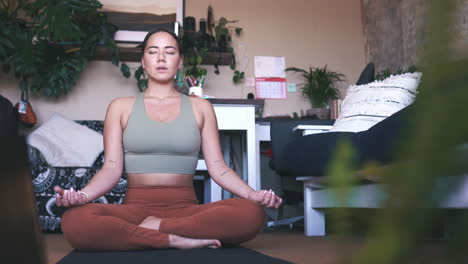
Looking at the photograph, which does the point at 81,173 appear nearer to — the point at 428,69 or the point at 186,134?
the point at 186,134

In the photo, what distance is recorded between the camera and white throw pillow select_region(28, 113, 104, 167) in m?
3.10

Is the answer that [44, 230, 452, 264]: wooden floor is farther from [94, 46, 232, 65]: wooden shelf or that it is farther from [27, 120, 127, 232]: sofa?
[94, 46, 232, 65]: wooden shelf

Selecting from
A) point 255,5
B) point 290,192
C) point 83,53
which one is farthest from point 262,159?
point 83,53

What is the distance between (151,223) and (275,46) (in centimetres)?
265

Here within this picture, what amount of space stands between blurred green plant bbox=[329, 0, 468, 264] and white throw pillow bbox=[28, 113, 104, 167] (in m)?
3.12

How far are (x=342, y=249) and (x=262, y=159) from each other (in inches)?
142

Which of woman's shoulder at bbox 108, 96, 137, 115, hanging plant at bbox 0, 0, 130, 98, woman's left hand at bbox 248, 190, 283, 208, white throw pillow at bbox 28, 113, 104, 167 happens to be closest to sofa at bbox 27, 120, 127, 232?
white throw pillow at bbox 28, 113, 104, 167

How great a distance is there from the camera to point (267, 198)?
1491 millimetres

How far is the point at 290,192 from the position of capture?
3.29 meters

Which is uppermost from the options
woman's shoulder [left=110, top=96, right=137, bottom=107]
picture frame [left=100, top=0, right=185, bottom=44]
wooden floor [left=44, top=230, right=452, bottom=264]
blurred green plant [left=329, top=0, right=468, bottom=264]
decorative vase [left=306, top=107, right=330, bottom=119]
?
picture frame [left=100, top=0, right=185, bottom=44]

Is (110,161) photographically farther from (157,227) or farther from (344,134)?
(344,134)

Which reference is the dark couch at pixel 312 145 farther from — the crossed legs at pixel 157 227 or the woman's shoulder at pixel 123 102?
the woman's shoulder at pixel 123 102

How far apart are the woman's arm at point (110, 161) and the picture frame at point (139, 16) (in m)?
1.95

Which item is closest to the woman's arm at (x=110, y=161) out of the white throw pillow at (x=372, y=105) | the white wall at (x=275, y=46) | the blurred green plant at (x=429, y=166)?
the white throw pillow at (x=372, y=105)
